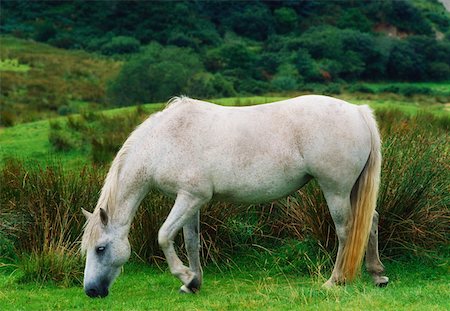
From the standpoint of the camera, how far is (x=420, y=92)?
3591 cm

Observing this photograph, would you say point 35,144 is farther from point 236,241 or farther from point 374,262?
point 374,262

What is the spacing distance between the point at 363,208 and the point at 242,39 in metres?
50.7

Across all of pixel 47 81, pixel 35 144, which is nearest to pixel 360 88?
pixel 47 81

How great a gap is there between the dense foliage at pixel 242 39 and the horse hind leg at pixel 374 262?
2186cm

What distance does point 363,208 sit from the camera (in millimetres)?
6461

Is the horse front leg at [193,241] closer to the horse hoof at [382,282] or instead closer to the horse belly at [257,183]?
the horse belly at [257,183]

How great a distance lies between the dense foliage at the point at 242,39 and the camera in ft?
110

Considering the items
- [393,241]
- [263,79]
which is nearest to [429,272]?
[393,241]

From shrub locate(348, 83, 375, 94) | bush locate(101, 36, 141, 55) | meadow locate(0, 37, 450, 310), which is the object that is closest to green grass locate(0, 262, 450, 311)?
meadow locate(0, 37, 450, 310)

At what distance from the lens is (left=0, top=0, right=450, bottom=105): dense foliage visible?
33438 millimetres

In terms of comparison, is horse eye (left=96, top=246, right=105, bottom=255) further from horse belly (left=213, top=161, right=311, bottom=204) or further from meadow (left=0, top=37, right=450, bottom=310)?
horse belly (left=213, top=161, right=311, bottom=204)

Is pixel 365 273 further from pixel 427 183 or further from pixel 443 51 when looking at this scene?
pixel 443 51

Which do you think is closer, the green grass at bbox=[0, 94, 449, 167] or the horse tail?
the horse tail

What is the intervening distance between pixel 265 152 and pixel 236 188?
0.43 m
